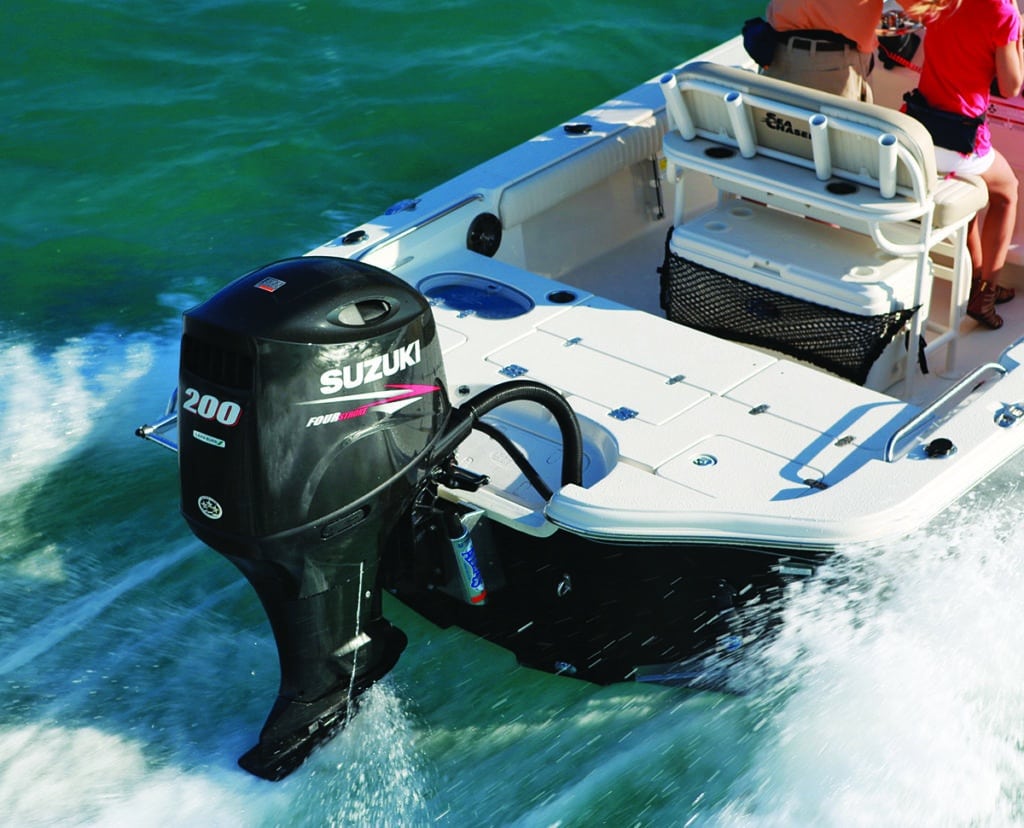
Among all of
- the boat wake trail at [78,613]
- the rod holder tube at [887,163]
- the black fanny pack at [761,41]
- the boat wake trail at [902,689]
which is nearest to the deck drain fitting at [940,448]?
the boat wake trail at [902,689]

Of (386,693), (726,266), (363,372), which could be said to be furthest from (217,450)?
(726,266)

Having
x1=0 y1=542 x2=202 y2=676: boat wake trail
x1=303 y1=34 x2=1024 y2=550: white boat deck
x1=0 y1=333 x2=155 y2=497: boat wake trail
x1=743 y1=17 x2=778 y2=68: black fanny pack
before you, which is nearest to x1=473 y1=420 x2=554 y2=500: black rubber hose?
x1=303 y1=34 x2=1024 y2=550: white boat deck

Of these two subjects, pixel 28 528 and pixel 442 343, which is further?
pixel 28 528

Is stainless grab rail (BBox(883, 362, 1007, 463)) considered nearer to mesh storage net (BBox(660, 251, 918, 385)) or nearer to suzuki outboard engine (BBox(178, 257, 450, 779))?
mesh storage net (BBox(660, 251, 918, 385))

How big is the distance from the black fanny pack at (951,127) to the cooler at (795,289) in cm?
35

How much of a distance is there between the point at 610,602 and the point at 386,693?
0.89 m

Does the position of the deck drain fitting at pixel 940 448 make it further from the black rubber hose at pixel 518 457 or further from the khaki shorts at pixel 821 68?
the khaki shorts at pixel 821 68

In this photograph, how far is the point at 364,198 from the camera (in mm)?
6914

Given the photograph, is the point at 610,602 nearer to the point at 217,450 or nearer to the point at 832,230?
the point at 217,450

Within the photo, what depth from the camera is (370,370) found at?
114 inches

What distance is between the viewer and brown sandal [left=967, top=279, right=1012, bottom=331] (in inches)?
173

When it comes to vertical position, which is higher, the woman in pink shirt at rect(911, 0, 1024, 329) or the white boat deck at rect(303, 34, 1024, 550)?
the woman in pink shirt at rect(911, 0, 1024, 329)

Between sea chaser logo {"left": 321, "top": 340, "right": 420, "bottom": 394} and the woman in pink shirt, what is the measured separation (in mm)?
1759

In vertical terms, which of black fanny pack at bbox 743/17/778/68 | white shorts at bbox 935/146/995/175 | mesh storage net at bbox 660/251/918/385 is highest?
black fanny pack at bbox 743/17/778/68
